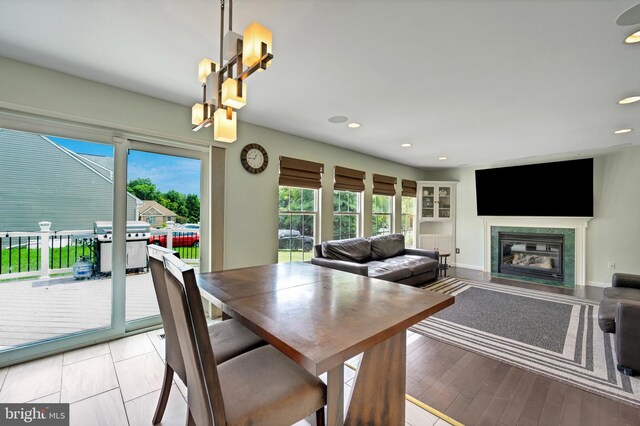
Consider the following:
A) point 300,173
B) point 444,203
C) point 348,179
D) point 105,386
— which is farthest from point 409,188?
point 105,386

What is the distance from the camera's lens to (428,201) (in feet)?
21.3

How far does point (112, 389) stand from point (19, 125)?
2204 millimetres

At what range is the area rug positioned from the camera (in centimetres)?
208

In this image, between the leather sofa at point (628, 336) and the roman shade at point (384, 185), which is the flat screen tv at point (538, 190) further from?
the leather sofa at point (628, 336)

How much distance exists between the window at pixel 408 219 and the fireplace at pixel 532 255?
1821mm

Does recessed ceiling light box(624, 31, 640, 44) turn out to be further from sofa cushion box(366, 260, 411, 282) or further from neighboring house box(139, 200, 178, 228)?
neighboring house box(139, 200, 178, 228)

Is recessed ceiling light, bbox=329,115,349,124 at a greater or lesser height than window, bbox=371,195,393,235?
greater

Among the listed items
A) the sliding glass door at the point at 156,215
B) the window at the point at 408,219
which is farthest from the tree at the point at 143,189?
the window at the point at 408,219

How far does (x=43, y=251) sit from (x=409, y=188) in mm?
5904

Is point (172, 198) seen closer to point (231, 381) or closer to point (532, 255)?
point (231, 381)

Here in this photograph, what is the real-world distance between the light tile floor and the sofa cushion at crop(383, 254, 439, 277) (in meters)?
2.30

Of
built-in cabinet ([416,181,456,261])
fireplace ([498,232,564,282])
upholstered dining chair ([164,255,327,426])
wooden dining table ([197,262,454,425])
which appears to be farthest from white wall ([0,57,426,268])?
fireplace ([498,232,564,282])

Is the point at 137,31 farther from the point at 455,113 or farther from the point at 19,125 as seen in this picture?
the point at 455,113

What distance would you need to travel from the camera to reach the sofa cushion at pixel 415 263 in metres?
4.27
